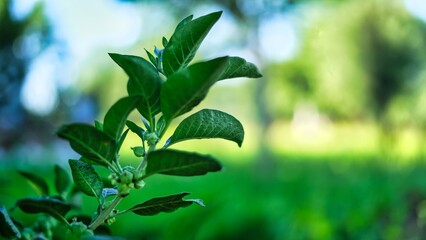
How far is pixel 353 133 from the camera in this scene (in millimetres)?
12898

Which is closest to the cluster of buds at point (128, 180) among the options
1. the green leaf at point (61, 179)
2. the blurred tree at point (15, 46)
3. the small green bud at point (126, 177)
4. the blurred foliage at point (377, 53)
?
the small green bud at point (126, 177)

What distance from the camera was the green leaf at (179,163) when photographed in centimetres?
18

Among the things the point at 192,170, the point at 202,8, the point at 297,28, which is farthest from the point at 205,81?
the point at 297,28

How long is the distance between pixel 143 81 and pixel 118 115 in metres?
0.02

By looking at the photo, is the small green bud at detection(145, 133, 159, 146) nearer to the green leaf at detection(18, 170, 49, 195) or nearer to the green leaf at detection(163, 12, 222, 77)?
the green leaf at detection(163, 12, 222, 77)

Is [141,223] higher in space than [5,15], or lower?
lower

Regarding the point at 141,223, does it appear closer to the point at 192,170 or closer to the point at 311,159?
the point at 192,170

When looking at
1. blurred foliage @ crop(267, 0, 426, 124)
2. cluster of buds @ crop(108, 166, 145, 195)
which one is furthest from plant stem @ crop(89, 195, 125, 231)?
blurred foliage @ crop(267, 0, 426, 124)

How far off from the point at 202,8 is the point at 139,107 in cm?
666

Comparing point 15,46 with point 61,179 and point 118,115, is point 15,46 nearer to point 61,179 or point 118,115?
point 61,179

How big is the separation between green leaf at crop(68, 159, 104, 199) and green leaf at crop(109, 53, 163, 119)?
1.7 inches

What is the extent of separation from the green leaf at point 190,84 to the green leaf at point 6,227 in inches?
3.0

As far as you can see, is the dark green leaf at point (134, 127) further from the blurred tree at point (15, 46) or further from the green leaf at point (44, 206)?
the blurred tree at point (15, 46)

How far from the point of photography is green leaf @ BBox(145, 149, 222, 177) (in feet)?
0.58
